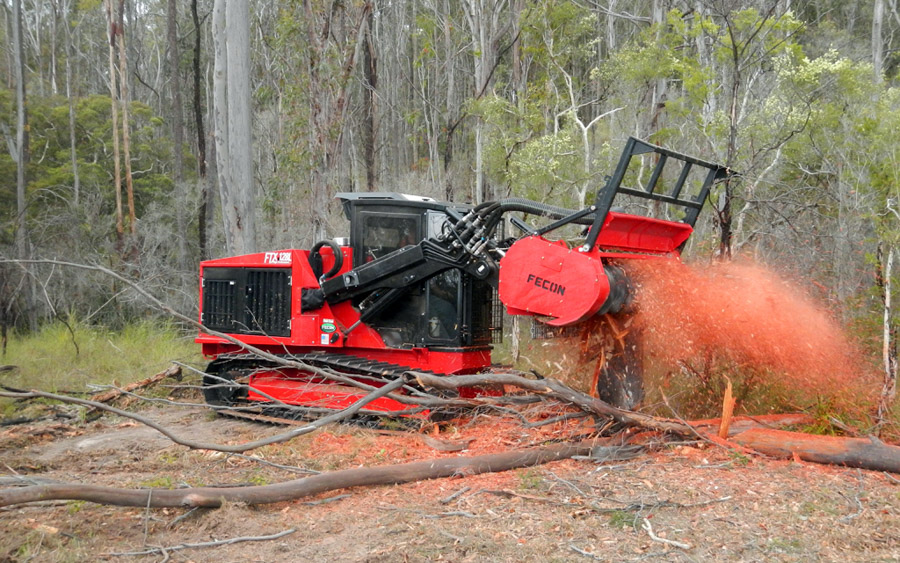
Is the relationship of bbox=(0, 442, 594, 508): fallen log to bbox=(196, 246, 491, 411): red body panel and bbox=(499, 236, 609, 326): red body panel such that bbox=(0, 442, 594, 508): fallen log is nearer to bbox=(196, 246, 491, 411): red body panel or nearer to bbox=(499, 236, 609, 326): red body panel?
bbox=(499, 236, 609, 326): red body panel

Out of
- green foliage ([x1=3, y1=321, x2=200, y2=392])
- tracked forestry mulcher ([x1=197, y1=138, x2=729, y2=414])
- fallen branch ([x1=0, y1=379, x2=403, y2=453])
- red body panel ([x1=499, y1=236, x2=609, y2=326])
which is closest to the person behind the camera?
fallen branch ([x1=0, y1=379, x2=403, y2=453])

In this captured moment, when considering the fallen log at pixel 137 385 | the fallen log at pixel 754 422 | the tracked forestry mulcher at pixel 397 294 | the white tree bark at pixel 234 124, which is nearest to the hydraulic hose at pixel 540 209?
the tracked forestry mulcher at pixel 397 294

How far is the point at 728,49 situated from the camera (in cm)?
1046

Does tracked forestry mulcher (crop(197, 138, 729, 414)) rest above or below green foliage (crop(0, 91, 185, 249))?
below

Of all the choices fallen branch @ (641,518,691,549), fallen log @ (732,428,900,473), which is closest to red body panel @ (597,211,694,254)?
fallen log @ (732,428,900,473)

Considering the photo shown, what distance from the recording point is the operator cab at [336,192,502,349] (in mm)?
8984

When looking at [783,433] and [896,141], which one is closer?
[783,433]

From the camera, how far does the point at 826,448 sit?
608cm

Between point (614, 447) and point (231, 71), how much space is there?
10.7 metres

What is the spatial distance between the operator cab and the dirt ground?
7.52 ft

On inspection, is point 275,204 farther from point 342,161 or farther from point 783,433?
point 783,433

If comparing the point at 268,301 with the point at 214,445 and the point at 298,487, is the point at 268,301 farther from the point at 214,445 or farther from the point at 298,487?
the point at 298,487

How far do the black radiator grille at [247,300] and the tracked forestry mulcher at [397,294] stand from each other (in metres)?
0.01

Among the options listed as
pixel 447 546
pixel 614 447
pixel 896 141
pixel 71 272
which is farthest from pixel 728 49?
pixel 71 272
